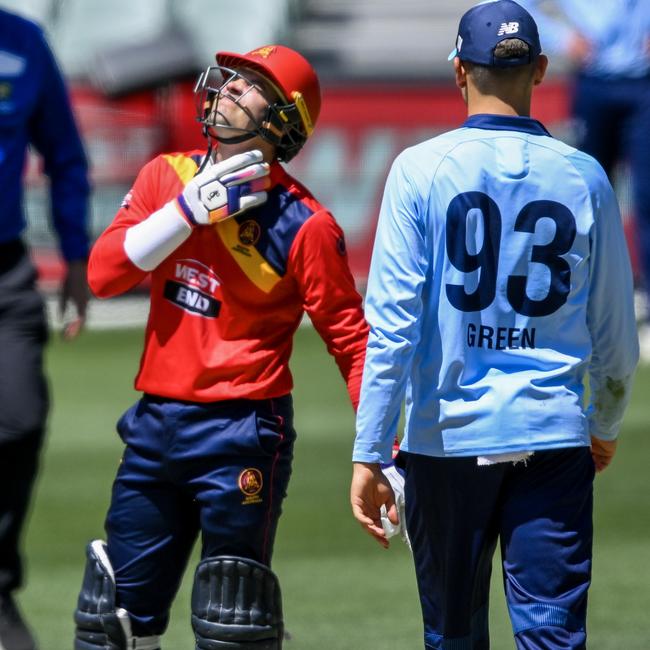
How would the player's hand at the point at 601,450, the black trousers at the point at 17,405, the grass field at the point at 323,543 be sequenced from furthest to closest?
the grass field at the point at 323,543, the black trousers at the point at 17,405, the player's hand at the point at 601,450

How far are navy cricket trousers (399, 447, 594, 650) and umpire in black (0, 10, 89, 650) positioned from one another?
162 cm

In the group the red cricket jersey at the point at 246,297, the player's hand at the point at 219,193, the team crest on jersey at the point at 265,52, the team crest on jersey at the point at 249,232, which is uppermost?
the team crest on jersey at the point at 265,52

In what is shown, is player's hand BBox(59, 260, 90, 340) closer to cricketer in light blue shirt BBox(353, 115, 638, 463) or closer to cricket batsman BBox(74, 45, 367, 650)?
cricket batsman BBox(74, 45, 367, 650)

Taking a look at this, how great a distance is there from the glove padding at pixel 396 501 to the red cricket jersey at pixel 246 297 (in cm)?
29

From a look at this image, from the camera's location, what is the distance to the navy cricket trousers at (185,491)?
4.07 meters

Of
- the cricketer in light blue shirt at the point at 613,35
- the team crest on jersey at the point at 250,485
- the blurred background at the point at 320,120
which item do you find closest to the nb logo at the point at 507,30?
the team crest on jersey at the point at 250,485

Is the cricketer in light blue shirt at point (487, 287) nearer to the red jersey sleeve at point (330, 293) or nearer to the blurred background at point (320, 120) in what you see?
the red jersey sleeve at point (330, 293)

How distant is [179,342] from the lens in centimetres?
415

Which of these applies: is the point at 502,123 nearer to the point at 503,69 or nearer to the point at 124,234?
the point at 503,69

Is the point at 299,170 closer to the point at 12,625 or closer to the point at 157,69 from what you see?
the point at 157,69

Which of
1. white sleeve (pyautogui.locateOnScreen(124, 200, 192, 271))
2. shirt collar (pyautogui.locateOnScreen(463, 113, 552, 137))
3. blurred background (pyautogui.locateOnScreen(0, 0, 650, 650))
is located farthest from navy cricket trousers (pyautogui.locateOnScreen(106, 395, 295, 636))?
blurred background (pyautogui.locateOnScreen(0, 0, 650, 650))

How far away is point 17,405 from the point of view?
4.91m

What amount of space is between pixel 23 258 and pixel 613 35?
6041 millimetres

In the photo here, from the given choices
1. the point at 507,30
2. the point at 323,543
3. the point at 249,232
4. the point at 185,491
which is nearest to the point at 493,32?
the point at 507,30
